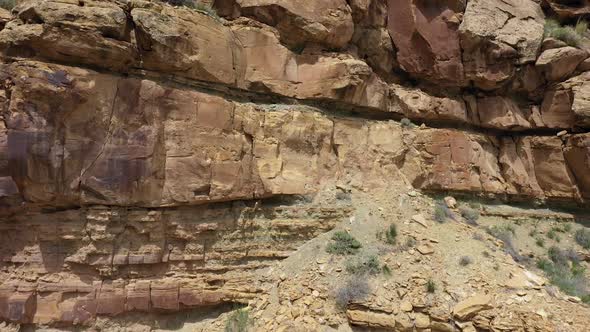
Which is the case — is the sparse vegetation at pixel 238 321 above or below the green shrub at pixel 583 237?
below

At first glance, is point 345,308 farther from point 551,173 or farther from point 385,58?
point 551,173

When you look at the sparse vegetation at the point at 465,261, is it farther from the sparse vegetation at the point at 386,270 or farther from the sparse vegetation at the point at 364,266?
the sparse vegetation at the point at 364,266

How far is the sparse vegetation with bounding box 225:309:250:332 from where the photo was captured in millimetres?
7879

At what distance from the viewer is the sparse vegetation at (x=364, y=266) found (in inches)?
335

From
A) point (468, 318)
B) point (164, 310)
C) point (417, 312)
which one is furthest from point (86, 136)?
point (468, 318)

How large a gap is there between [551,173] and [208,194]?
12657mm

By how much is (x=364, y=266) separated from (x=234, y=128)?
4627mm

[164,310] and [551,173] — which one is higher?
[551,173]

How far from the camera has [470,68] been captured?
13.1 meters

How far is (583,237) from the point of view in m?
12.4

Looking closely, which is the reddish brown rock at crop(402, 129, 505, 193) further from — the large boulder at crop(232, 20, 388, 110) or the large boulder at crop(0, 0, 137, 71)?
the large boulder at crop(0, 0, 137, 71)

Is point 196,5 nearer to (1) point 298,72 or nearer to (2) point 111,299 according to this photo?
(1) point 298,72

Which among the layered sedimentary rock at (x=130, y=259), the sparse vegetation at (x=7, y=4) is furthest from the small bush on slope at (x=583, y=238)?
the sparse vegetation at (x=7, y=4)

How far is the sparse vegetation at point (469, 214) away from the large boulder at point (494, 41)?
468 cm
